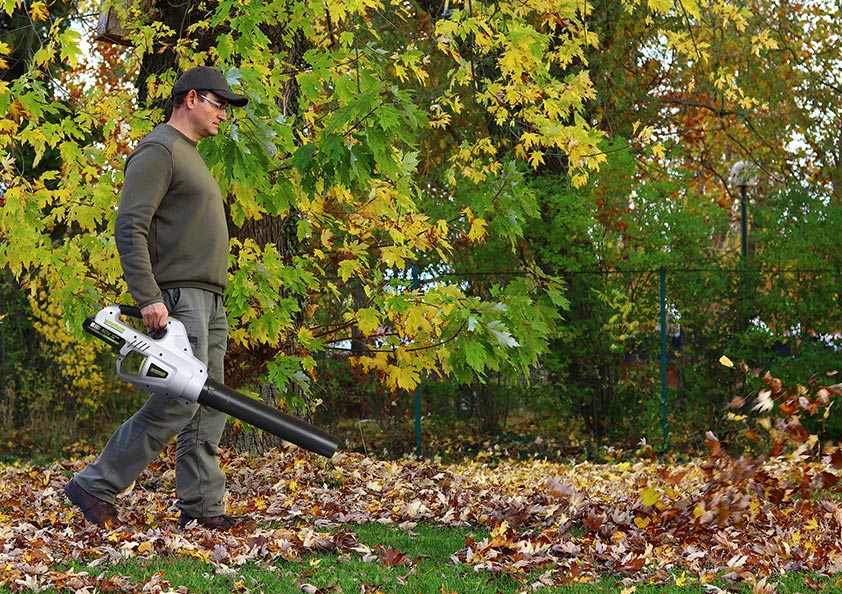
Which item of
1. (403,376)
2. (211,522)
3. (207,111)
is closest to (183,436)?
(211,522)

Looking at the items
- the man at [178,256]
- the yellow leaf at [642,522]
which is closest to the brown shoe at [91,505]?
the man at [178,256]

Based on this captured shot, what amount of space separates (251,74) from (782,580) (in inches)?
144

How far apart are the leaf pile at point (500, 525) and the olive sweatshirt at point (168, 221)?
3.74 feet

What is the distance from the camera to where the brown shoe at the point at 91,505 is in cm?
509

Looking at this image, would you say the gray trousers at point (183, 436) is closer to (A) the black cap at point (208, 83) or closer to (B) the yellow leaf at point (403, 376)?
(A) the black cap at point (208, 83)

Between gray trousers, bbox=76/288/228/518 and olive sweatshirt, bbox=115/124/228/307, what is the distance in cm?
12

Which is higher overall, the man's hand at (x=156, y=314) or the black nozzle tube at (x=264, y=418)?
the man's hand at (x=156, y=314)

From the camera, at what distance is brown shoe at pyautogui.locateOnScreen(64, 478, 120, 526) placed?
5.09m

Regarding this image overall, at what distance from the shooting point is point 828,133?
14812 millimetres

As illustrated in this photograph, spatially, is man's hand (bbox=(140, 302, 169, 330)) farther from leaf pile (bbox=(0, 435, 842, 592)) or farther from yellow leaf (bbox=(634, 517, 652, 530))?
yellow leaf (bbox=(634, 517, 652, 530))

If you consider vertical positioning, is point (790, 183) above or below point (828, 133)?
below

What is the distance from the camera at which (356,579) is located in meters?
4.37

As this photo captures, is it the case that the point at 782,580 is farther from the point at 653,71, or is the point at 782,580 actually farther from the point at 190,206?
the point at 653,71

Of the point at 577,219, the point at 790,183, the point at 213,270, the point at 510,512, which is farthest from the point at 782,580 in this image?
the point at 790,183
